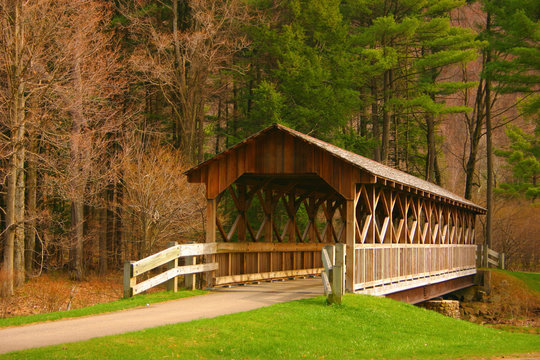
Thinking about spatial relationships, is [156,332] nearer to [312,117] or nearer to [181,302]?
[181,302]

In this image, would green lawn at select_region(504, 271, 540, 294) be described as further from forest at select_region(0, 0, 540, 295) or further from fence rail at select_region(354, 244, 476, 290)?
forest at select_region(0, 0, 540, 295)

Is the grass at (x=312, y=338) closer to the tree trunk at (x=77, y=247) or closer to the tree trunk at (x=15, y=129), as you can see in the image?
the tree trunk at (x=15, y=129)

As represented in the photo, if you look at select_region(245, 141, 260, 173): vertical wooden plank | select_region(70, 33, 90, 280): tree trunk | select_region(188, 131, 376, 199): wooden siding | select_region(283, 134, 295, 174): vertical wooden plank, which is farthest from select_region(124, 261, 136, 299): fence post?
select_region(70, 33, 90, 280): tree trunk

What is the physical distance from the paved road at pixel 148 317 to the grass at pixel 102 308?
0.95 feet

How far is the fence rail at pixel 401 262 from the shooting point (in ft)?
47.4

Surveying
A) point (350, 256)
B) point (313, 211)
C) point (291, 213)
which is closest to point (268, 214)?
point (291, 213)

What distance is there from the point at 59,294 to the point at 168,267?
7071 millimetres

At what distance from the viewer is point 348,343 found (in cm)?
987

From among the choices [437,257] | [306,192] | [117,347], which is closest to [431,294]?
[437,257]

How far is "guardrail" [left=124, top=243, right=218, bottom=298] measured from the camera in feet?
40.6

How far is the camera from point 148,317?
1052cm

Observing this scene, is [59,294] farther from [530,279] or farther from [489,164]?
[489,164]

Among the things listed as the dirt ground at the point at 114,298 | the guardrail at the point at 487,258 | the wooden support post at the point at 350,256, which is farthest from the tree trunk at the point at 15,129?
the guardrail at the point at 487,258

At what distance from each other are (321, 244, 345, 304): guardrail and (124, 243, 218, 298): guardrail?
315 cm
